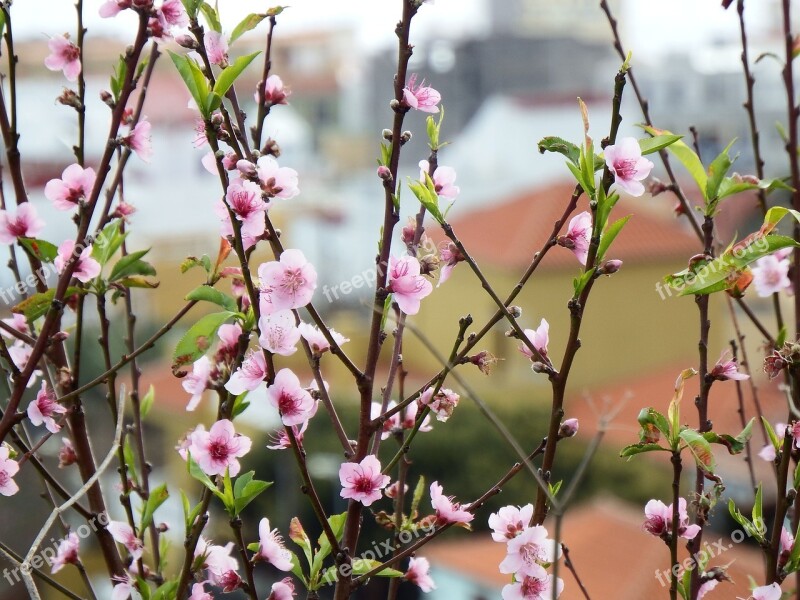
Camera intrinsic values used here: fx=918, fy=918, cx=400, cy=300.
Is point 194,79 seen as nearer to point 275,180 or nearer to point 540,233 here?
point 275,180

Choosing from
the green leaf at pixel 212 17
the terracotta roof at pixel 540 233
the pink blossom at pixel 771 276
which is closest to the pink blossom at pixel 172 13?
the green leaf at pixel 212 17

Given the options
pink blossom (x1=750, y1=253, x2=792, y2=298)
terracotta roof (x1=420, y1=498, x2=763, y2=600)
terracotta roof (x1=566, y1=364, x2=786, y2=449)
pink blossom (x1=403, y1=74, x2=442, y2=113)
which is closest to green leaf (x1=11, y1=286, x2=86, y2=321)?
pink blossom (x1=403, y1=74, x2=442, y2=113)

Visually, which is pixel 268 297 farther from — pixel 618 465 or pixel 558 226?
pixel 618 465

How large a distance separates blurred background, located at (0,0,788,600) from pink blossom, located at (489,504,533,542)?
2490 millimetres

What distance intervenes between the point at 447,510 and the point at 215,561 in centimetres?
16

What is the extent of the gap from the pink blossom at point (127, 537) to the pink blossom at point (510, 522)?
0.23 metres

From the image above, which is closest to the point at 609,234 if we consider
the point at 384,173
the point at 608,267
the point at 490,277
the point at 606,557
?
the point at 608,267

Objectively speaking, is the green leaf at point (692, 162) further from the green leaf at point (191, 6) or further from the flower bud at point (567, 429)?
the green leaf at point (191, 6)

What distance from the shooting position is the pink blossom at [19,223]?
0.54 meters

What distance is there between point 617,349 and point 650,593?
19.0ft

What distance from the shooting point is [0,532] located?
457cm

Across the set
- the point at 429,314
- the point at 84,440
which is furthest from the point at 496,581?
the point at 84,440

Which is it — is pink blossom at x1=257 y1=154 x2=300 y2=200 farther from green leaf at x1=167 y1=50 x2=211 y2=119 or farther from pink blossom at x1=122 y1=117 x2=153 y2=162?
pink blossom at x1=122 y1=117 x2=153 y2=162

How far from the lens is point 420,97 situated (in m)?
0.52
